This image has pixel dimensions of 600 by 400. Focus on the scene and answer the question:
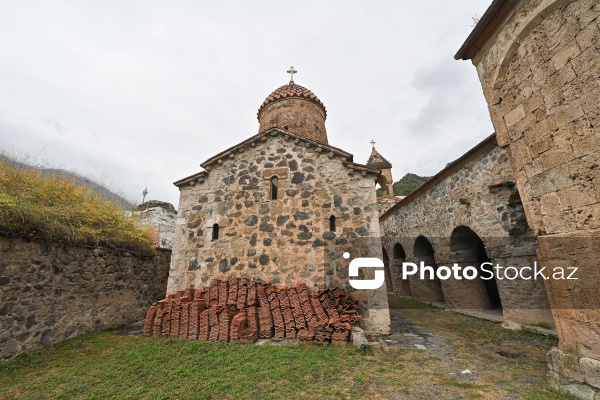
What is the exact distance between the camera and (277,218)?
7.29 m

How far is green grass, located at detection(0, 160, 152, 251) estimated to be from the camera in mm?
5188

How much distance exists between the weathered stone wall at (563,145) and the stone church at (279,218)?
130 inches

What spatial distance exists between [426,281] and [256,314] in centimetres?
869

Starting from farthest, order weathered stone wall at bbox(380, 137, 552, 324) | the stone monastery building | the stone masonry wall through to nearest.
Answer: the stone masonry wall < weathered stone wall at bbox(380, 137, 552, 324) < the stone monastery building

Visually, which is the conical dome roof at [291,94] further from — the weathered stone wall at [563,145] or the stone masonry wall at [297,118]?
the weathered stone wall at [563,145]

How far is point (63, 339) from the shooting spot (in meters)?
5.82

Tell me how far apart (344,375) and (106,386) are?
351 centimetres

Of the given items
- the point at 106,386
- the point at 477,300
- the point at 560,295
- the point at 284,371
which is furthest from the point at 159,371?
the point at 477,300

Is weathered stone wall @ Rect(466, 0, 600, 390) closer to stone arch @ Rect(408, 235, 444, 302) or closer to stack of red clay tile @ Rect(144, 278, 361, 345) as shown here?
stack of red clay tile @ Rect(144, 278, 361, 345)

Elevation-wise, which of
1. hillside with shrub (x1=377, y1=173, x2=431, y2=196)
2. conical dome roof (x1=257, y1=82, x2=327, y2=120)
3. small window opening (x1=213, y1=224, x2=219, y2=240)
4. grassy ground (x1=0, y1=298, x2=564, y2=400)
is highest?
hillside with shrub (x1=377, y1=173, x2=431, y2=196)

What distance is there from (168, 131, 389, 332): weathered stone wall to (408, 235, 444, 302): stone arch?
586 centimetres

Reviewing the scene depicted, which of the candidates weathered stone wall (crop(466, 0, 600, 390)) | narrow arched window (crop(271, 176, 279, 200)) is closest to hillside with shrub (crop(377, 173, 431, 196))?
narrow arched window (crop(271, 176, 279, 200))

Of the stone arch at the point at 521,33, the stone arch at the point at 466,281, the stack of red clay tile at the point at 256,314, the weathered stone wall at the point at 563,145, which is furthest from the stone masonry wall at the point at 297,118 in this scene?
the weathered stone wall at the point at 563,145

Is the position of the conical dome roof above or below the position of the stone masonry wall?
above
